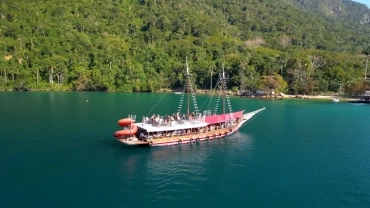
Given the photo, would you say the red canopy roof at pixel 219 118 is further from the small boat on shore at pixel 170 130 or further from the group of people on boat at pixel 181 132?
the group of people on boat at pixel 181 132

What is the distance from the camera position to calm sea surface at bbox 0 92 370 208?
36.3m

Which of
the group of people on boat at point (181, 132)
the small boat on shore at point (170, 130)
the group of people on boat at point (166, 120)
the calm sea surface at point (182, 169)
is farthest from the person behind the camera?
the group of people on boat at point (166, 120)

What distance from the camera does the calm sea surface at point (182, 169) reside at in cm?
3634

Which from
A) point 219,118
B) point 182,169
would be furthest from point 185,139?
point 182,169

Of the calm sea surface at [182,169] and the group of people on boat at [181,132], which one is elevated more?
the group of people on boat at [181,132]

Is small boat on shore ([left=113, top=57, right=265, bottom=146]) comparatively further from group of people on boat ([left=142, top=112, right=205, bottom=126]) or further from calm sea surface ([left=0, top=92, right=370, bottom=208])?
calm sea surface ([left=0, top=92, right=370, bottom=208])

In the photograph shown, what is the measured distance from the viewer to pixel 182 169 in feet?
149

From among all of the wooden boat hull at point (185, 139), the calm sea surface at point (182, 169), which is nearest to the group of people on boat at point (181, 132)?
the wooden boat hull at point (185, 139)

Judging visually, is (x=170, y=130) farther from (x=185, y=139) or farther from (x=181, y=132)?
(x=185, y=139)

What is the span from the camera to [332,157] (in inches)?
2077

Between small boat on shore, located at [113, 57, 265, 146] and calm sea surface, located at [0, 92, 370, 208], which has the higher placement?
small boat on shore, located at [113, 57, 265, 146]

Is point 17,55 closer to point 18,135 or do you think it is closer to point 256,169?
point 18,135

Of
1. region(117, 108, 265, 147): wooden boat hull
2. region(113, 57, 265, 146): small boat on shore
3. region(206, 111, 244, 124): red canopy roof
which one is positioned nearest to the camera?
region(117, 108, 265, 147): wooden boat hull

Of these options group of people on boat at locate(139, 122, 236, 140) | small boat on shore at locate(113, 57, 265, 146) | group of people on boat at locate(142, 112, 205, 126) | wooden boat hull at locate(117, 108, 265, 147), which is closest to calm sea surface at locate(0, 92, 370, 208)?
wooden boat hull at locate(117, 108, 265, 147)
